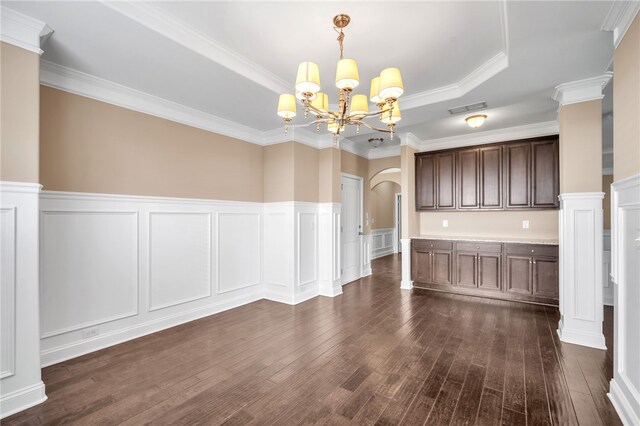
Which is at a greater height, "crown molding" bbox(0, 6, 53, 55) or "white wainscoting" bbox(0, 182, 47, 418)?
"crown molding" bbox(0, 6, 53, 55)

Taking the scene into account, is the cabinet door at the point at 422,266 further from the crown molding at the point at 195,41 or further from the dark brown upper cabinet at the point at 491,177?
the crown molding at the point at 195,41

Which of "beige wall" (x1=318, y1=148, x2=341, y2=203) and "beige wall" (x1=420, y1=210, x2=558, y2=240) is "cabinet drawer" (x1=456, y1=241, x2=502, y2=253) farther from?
"beige wall" (x1=318, y1=148, x2=341, y2=203)

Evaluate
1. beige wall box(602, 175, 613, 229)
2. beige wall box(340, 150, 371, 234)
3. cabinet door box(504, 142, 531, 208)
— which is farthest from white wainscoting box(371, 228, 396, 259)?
beige wall box(602, 175, 613, 229)

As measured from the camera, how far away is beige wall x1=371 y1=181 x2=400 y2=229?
9227mm

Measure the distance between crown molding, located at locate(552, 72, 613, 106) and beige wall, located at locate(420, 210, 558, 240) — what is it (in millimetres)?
2204

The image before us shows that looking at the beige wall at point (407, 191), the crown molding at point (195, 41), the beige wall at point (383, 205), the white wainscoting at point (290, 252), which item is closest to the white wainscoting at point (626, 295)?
the crown molding at point (195, 41)

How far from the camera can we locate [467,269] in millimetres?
4992

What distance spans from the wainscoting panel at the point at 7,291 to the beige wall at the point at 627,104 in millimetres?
4158

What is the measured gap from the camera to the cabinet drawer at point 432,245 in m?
5.17

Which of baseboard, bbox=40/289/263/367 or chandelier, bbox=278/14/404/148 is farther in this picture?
baseboard, bbox=40/289/263/367

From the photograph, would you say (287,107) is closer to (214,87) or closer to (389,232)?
(214,87)

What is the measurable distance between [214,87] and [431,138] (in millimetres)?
4094

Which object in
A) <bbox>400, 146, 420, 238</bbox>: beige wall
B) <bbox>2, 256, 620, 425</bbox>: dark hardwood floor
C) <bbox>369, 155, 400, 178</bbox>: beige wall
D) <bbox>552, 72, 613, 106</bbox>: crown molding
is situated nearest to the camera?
<bbox>2, 256, 620, 425</bbox>: dark hardwood floor

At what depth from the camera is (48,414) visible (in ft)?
6.82
